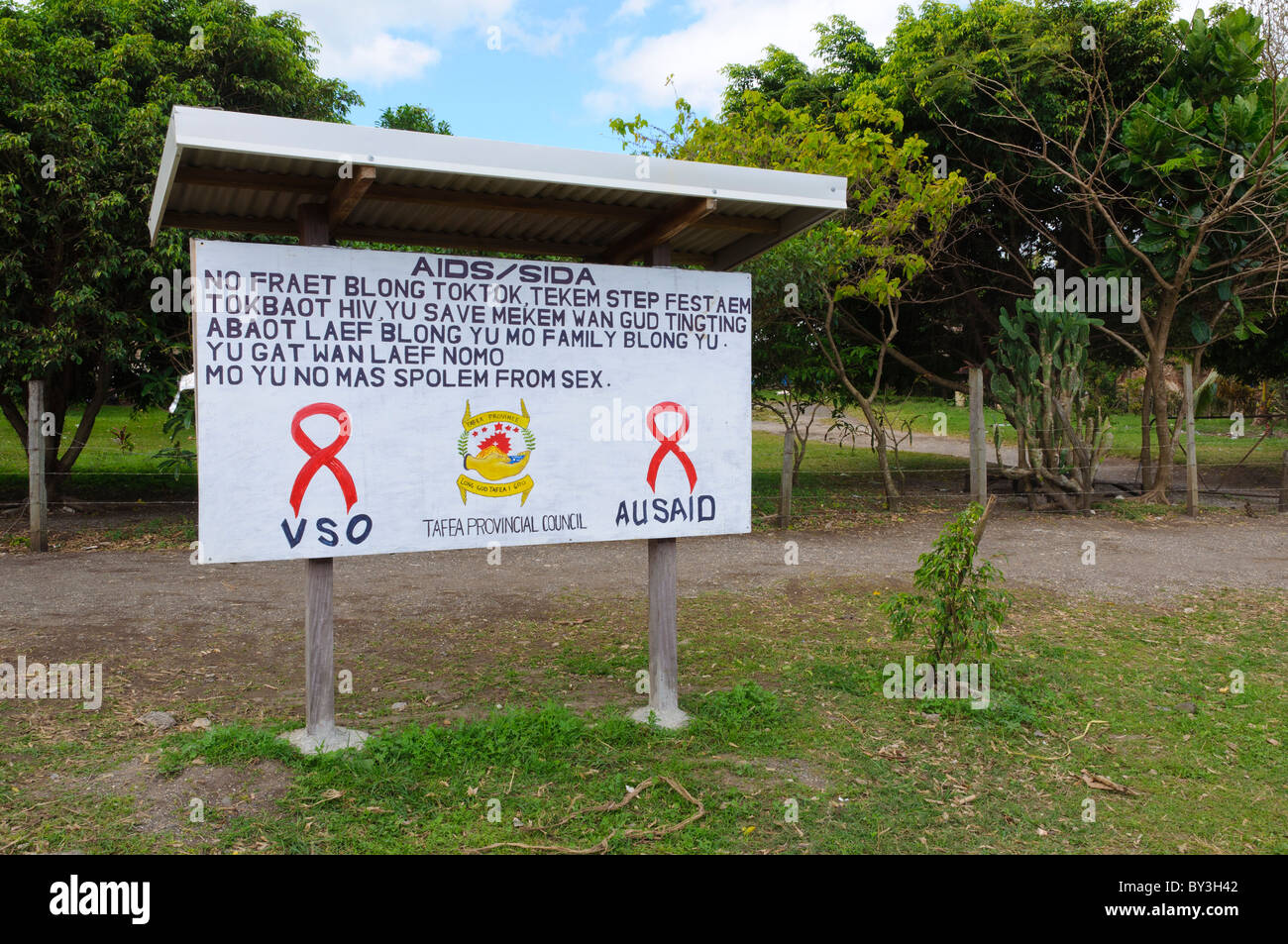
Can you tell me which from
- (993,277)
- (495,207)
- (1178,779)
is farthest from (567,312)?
(993,277)

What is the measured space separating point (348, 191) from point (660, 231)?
5.20 feet

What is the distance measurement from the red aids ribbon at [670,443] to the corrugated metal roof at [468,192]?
2.93 feet

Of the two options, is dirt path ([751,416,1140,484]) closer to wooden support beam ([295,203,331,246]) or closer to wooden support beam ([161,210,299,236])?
wooden support beam ([161,210,299,236])

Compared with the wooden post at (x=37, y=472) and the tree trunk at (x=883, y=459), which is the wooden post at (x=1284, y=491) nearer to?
the tree trunk at (x=883, y=459)

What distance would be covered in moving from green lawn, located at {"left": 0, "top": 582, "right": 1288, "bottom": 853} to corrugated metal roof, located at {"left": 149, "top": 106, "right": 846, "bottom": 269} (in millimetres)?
2544

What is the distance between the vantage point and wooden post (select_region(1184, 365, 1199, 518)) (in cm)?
1328

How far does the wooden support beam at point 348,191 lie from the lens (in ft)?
13.0

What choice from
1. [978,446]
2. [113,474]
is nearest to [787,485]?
[978,446]

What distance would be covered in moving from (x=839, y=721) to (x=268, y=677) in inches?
136

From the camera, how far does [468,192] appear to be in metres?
4.62

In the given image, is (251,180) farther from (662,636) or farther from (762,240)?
(662,636)

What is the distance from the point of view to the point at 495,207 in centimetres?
461

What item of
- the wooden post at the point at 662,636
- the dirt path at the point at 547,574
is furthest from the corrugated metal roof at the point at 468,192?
the dirt path at the point at 547,574

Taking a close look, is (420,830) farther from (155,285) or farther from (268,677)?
(155,285)
